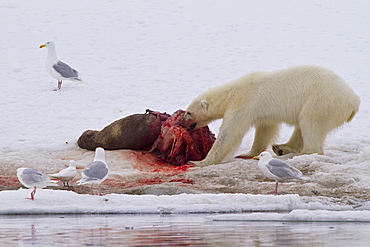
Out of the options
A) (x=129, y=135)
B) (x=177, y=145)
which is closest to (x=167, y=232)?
(x=177, y=145)

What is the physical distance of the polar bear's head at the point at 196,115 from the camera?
471 inches

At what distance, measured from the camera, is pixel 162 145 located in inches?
467

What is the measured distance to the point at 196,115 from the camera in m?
12.1

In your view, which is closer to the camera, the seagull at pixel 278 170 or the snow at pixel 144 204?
the snow at pixel 144 204

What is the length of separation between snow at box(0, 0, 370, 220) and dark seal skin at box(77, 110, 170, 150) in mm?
306

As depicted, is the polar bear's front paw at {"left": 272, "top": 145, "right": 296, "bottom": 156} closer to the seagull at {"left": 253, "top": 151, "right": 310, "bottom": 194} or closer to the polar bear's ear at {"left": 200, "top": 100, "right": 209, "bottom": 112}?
the polar bear's ear at {"left": 200, "top": 100, "right": 209, "bottom": 112}

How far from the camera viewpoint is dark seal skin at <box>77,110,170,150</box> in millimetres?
11875

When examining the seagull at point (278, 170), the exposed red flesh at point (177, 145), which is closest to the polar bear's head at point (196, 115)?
the exposed red flesh at point (177, 145)

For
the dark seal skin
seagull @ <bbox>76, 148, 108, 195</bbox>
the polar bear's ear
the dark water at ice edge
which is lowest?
the dark seal skin

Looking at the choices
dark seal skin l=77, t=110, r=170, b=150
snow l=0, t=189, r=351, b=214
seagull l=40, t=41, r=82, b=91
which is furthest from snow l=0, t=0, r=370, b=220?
seagull l=40, t=41, r=82, b=91

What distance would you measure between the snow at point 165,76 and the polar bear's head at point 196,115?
1191 mm

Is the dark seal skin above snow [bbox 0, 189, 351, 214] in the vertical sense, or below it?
below

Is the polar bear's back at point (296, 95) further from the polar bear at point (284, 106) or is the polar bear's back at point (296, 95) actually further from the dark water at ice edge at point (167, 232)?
the dark water at ice edge at point (167, 232)

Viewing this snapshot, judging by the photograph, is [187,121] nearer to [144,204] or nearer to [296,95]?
[296,95]
